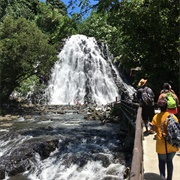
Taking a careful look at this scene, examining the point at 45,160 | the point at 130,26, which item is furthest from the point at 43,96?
the point at 45,160

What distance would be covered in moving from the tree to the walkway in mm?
18714

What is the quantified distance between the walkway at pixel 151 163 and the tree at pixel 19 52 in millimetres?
18714

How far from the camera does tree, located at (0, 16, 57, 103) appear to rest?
24188 millimetres

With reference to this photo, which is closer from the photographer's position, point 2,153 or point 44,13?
point 2,153

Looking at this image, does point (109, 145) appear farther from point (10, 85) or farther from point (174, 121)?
point (10, 85)

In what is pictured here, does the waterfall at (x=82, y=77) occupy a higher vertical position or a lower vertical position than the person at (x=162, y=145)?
higher

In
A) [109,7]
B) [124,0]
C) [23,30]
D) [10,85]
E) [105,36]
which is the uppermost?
[105,36]

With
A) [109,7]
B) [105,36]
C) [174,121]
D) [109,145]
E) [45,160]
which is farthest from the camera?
[105,36]

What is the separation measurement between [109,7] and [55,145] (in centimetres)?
622

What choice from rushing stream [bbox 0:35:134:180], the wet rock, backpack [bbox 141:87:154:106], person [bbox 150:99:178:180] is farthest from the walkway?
the wet rock

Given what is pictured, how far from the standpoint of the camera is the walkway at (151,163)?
5539 mm

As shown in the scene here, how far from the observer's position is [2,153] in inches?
437

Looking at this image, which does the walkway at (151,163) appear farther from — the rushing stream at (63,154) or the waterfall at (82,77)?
the waterfall at (82,77)

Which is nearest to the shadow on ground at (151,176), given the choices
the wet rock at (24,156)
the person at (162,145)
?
the person at (162,145)
